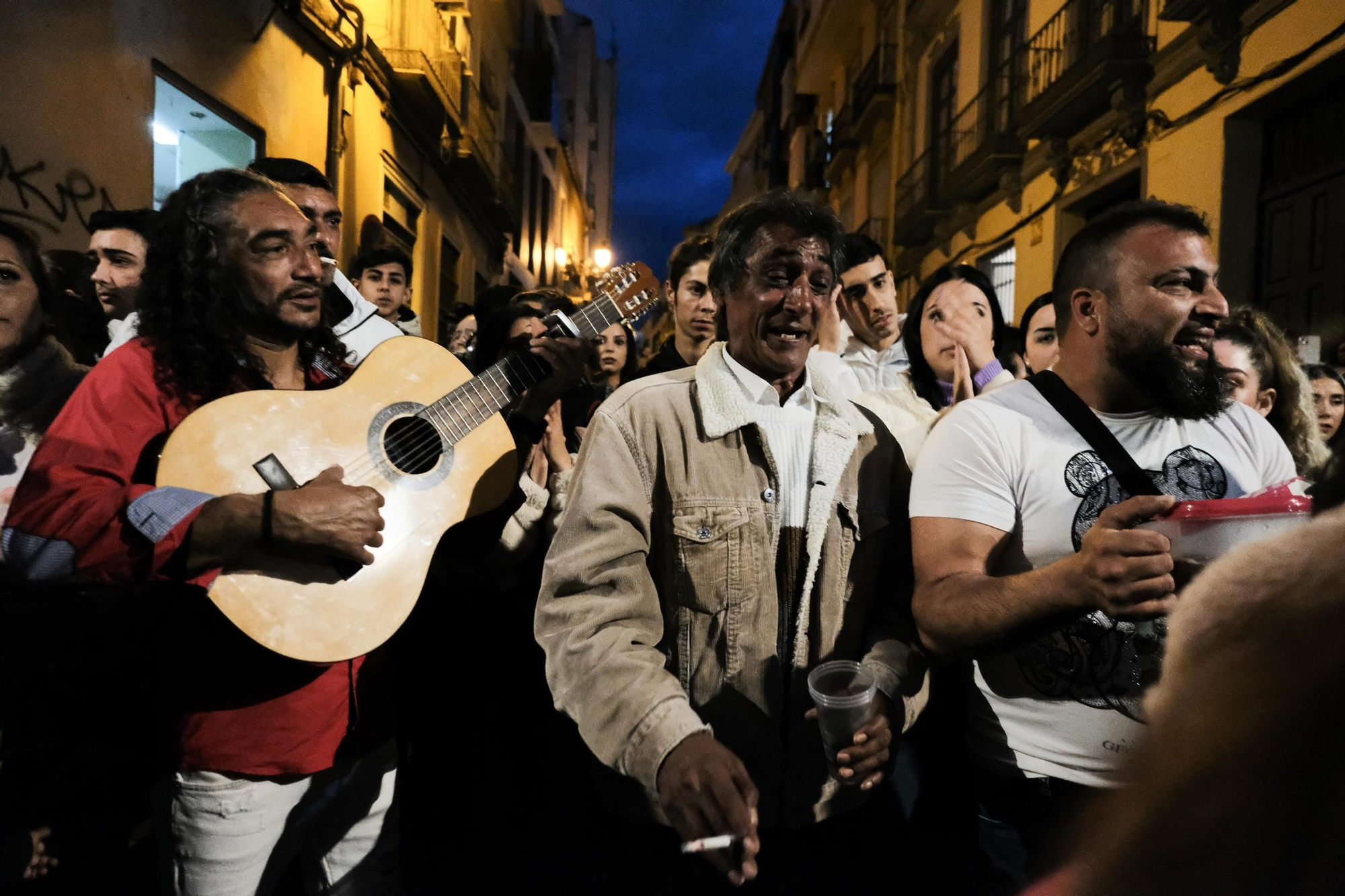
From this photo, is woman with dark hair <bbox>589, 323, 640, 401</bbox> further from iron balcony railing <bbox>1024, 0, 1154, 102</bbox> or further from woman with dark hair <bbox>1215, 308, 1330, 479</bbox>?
iron balcony railing <bbox>1024, 0, 1154, 102</bbox>

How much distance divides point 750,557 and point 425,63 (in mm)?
10748

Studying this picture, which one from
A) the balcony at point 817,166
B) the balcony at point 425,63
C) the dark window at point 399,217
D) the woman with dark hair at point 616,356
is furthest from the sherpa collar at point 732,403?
the balcony at point 817,166

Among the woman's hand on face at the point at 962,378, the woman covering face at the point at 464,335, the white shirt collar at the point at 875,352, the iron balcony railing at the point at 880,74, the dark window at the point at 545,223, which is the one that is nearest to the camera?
the woman's hand on face at the point at 962,378

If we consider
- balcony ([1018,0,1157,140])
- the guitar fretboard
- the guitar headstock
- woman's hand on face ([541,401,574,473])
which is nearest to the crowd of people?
the guitar fretboard

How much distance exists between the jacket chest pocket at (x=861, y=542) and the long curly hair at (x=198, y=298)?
1.59m

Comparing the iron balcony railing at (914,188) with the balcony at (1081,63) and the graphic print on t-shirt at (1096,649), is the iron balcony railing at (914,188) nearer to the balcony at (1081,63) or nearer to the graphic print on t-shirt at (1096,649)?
the balcony at (1081,63)

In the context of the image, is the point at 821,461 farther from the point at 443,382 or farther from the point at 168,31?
the point at 168,31

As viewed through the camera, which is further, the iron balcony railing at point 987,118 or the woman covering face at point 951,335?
the iron balcony railing at point 987,118

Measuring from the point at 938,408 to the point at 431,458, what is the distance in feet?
6.28

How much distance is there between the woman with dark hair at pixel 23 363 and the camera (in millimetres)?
2627

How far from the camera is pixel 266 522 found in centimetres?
195

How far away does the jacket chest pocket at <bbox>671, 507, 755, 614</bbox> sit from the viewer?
192cm

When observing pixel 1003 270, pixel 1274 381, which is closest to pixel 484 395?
pixel 1274 381

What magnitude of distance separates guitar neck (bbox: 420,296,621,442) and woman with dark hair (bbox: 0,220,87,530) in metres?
1.28
